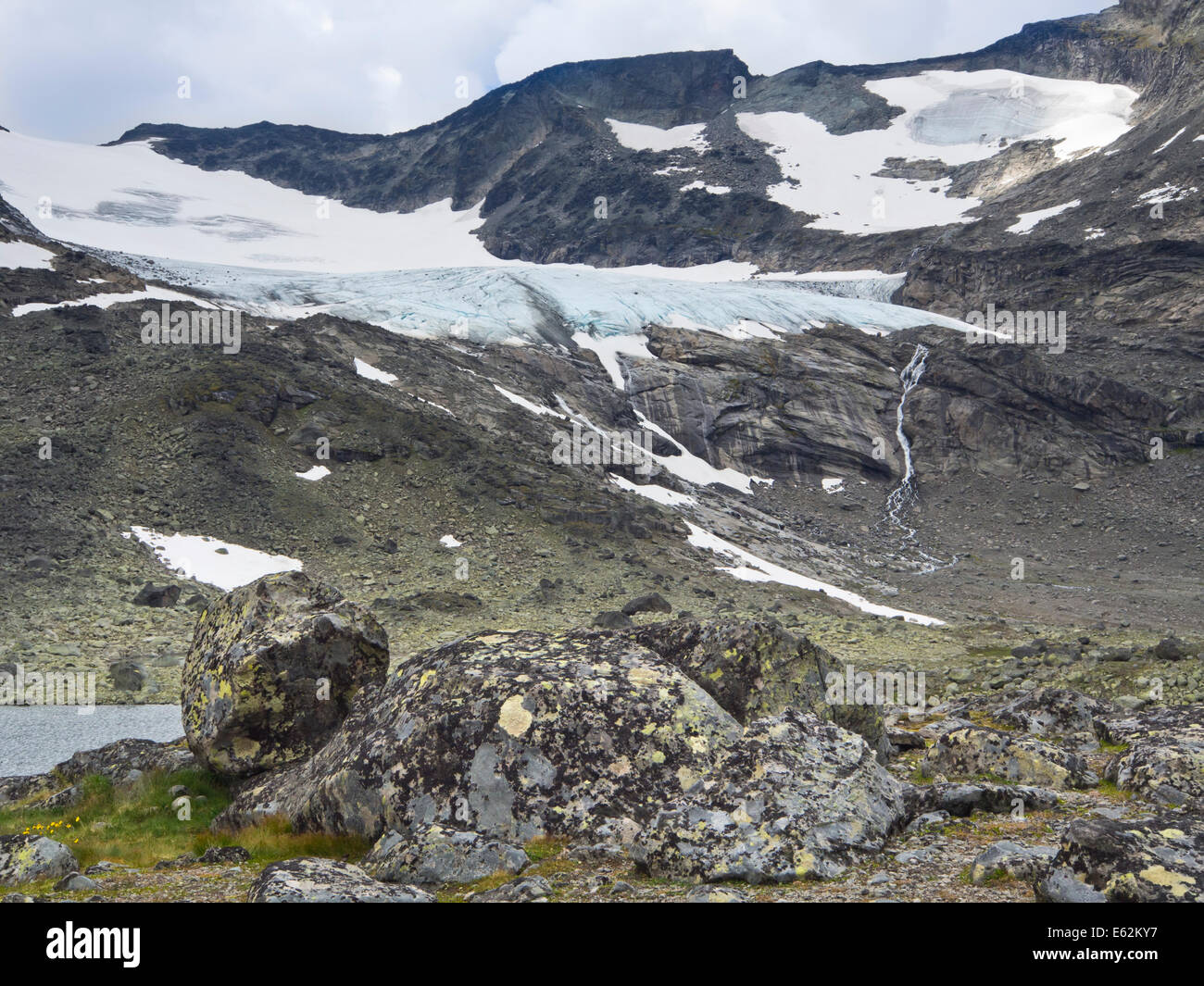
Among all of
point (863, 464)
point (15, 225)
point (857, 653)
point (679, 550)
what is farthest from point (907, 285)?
point (15, 225)

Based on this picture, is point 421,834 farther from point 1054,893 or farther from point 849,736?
point 1054,893

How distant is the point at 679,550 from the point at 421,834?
41247mm

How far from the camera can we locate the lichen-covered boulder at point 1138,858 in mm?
5195

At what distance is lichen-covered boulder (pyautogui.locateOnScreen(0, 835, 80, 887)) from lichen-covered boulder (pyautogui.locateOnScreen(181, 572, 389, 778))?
316 centimetres

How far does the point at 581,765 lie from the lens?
8.55 m

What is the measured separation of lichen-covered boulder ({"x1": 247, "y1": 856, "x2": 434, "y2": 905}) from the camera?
19.7 feet

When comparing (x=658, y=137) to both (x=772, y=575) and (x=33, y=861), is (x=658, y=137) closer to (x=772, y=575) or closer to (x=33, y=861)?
(x=772, y=575)

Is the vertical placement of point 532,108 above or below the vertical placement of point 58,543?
above

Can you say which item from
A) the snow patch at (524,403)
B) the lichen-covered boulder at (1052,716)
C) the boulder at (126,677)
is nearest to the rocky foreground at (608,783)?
the lichen-covered boulder at (1052,716)

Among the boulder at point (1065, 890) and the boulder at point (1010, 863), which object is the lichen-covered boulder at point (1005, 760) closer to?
the boulder at point (1010, 863)

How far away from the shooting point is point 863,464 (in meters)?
76.3

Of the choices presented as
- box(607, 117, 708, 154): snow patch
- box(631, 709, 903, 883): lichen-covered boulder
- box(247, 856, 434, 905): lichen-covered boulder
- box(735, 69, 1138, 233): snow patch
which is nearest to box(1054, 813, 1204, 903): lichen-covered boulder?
box(631, 709, 903, 883): lichen-covered boulder

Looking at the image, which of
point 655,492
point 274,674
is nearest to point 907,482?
point 655,492

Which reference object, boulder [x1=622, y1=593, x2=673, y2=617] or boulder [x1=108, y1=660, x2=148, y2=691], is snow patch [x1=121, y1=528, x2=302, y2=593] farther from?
boulder [x1=622, y1=593, x2=673, y2=617]
